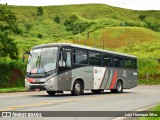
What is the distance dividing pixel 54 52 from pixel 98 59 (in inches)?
184

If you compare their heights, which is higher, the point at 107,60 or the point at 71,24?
the point at 71,24

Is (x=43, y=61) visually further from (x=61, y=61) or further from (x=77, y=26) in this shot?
(x=77, y=26)

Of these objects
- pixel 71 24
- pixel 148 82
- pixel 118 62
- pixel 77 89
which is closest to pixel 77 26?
pixel 71 24

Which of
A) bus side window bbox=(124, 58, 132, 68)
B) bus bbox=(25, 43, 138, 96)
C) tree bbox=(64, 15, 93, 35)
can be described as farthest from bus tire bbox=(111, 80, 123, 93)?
tree bbox=(64, 15, 93, 35)

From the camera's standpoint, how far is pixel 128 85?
101 feet

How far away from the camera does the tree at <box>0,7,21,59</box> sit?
119 feet

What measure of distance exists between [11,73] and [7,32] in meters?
3.86

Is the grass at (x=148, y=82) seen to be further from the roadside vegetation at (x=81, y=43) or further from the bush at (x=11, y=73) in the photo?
the bush at (x=11, y=73)

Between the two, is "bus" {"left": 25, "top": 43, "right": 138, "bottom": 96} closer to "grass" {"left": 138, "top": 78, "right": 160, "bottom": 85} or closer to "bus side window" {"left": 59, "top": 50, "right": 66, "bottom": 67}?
"bus side window" {"left": 59, "top": 50, "right": 66, "bottom": 67}

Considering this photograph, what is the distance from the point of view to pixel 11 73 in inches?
1449

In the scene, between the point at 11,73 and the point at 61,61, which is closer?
the point at 61,61

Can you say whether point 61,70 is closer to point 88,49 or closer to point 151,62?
point 88,49

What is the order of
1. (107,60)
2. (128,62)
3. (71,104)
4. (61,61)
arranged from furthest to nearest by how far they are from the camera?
(128,62), (107,60), (61,61), (71,104)

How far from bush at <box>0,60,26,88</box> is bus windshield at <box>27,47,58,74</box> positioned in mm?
13531
